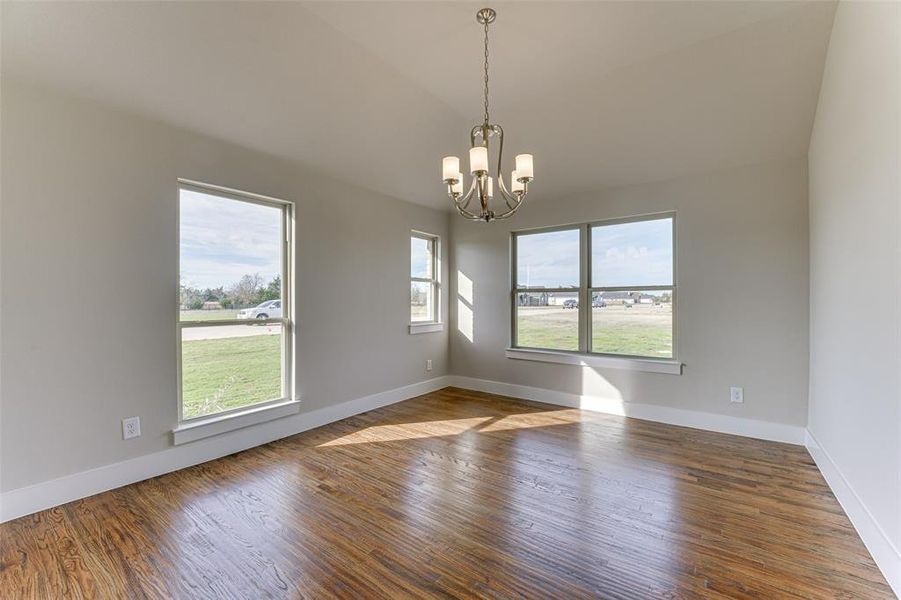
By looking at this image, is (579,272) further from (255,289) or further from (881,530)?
(255,289)

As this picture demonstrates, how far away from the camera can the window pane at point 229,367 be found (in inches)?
113

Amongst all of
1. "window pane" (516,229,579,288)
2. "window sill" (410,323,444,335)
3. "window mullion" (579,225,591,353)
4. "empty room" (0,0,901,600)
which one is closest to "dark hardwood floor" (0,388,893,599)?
"empty room" (0,0,901,600)

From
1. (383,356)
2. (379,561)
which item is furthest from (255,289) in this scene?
(379,561)

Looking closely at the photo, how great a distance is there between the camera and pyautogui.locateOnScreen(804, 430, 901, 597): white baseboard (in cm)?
165

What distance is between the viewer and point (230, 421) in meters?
3.01

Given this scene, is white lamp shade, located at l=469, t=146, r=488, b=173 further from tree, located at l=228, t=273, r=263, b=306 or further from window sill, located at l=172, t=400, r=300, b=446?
window sill, located at l=172, t=400, r=300, b=446

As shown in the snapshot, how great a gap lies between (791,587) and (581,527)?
87 cm

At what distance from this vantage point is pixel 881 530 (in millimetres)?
1772

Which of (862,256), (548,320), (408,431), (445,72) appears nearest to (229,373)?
(408,431)

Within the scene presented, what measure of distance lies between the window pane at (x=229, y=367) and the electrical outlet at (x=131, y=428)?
0.95ft

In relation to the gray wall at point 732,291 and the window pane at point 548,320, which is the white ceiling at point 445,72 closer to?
the gray wall at point 732,291

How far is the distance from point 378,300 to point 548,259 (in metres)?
2.08

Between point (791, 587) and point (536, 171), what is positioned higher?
point (536, 171)

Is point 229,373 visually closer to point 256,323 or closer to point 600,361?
point 256,323
